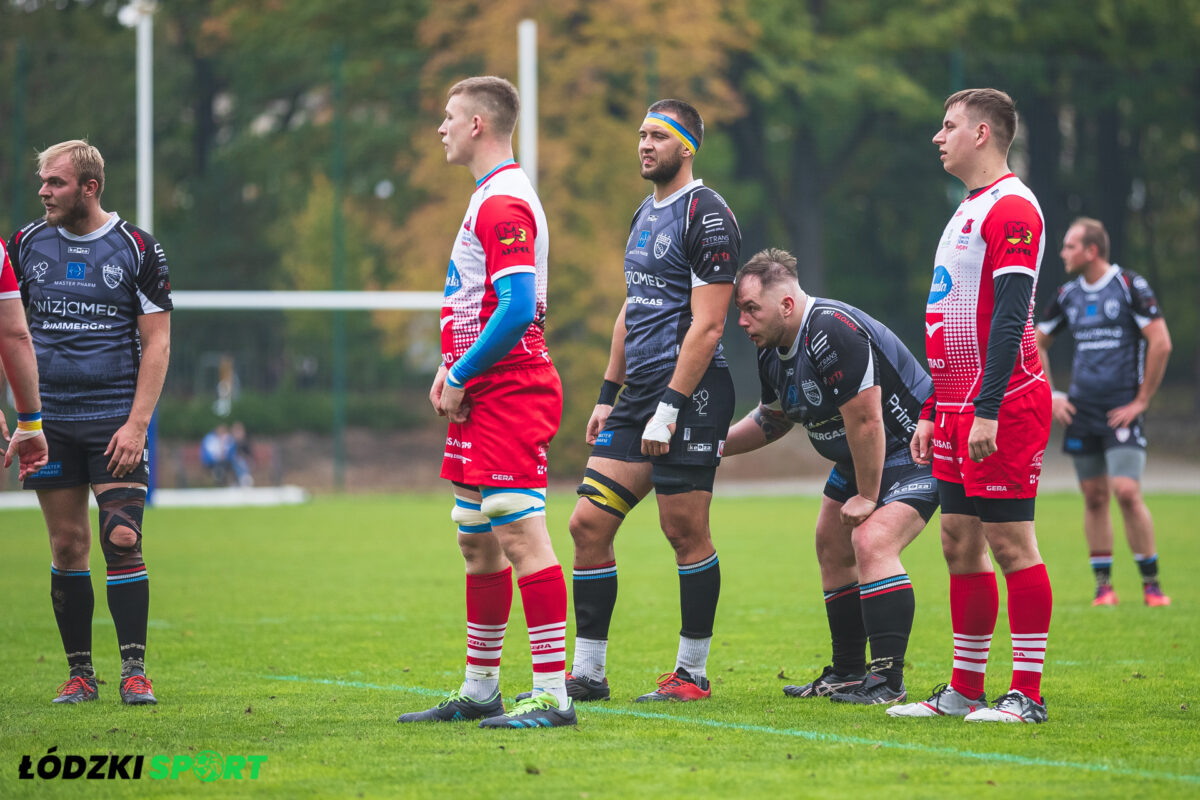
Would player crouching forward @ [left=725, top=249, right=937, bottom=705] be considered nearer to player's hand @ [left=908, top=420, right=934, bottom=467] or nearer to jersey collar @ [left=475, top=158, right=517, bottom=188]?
player's hand @ [left=908, top=420, right=934, bottom=467]

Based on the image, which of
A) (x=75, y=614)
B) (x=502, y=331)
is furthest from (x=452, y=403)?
(x=75, y=614)

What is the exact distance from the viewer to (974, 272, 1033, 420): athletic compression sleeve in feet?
17.3

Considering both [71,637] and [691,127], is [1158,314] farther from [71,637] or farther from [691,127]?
[71,637]

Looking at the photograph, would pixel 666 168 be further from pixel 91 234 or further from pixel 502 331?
pixel 91 234

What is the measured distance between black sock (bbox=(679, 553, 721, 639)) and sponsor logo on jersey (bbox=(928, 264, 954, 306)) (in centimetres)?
147

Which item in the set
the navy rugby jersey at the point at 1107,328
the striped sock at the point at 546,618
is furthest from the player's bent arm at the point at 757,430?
the navy rugby jersey at the point at 1107,328

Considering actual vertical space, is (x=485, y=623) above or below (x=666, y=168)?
below

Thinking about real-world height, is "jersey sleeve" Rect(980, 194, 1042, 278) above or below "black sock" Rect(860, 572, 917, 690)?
above

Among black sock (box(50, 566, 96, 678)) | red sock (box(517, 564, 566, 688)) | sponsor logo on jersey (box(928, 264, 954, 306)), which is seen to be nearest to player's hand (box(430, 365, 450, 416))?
red sock (box(517, 564, 566, 688))

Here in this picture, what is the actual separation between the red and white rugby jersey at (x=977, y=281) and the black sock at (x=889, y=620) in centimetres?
81

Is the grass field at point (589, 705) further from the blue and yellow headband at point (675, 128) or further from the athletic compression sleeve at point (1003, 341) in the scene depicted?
the blue and yellow headband at point (675, 128)

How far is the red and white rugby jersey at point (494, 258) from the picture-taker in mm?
5156

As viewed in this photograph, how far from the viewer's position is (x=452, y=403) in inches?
203

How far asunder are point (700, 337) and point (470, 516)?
1206 millimetres
